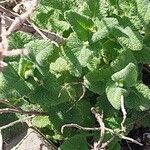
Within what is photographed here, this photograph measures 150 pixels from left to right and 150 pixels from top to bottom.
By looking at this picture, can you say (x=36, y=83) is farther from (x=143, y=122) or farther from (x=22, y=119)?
(x=143, y=122)

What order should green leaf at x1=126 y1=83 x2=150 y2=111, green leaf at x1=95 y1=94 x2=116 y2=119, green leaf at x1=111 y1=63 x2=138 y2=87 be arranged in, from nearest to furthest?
green leaf at x1=111 y1=63 x2=138 y2=87 < green leaf at x1=126 y1=83 x2=150 y2=111 < green leaf at x1=95 y1=94 x2=116 y2=119

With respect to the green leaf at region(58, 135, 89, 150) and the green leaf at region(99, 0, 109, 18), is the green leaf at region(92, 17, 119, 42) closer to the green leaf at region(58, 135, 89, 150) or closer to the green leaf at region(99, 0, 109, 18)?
the green leaf at region(99, 0, 109, 18)

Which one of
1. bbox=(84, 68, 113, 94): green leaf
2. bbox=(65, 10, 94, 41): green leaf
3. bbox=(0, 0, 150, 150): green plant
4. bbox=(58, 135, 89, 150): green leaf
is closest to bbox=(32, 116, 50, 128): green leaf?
bbox=(0, 0, 150, 150): green plant

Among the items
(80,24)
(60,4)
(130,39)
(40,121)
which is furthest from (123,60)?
(40,121)

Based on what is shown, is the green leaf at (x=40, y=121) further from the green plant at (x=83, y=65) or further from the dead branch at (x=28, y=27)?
the dead branch at (x=28, y=27)

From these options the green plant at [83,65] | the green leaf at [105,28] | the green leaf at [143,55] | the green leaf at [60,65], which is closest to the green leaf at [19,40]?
the green plant at [83,65]

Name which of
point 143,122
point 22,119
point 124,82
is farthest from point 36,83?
point 143,122
